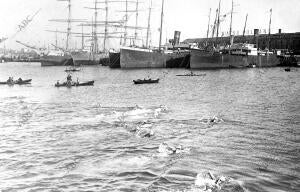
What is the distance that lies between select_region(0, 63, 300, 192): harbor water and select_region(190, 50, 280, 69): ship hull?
59.1m

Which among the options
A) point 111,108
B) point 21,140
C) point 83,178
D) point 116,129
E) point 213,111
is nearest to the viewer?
point 83,178

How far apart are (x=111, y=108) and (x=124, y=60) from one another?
6968 centimetres

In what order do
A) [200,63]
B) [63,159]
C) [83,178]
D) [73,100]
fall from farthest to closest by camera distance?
1. [200,63]
2. [73,100]
3. [63,159]
4. [83,178]

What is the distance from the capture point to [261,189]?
14711 mm

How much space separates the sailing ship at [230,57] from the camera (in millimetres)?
98438

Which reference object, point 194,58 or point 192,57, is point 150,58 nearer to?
point 192,57

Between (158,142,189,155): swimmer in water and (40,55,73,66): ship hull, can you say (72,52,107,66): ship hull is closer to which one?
(40,55,73,66): ship hull

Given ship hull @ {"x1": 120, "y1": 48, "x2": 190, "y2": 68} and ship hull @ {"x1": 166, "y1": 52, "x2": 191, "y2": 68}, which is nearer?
ship hull @ {"x1": 120, "y1": 48, "x2": 190, "y2": 68}

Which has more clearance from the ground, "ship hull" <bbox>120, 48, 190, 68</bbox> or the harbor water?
"ship hull" <bbox>120, 48, 190, 68</bbox>

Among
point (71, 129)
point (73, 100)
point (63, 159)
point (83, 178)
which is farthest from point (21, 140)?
point (73, 100)

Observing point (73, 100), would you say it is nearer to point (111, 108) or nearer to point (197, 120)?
point (111, 108)

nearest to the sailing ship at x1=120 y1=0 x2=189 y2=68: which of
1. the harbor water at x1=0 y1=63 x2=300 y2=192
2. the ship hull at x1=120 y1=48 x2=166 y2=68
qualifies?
the ship hull at x1=120 y1=48 x2=166 y2=68

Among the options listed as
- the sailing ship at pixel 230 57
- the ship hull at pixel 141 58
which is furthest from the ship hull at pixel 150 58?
the sailing ship at pixel 230 57

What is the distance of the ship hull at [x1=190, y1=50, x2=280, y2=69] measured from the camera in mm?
97625
